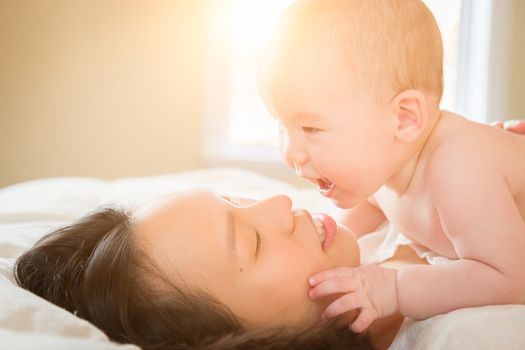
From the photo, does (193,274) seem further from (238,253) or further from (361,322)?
(361,322)

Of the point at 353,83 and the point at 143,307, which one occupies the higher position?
the point at 353,83

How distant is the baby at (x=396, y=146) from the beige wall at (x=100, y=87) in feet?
7.89

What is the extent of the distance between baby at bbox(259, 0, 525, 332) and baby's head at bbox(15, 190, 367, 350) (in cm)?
6

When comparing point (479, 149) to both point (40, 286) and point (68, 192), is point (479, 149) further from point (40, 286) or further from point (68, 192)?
point (68, 192)

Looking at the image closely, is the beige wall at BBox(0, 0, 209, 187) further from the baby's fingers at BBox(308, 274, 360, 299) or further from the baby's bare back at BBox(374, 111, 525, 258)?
the baby's fingers at BBox(308, 274, 360, 299)

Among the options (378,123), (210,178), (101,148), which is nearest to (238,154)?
(101,148)

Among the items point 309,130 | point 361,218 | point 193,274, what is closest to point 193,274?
point 193,274

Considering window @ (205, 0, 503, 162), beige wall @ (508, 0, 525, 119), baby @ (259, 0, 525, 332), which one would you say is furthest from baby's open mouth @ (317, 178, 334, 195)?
window @ (205, 0, 503, 162)

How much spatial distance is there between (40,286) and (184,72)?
2.68 meters

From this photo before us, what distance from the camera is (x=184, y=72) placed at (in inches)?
133

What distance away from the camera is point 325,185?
3.39 feet

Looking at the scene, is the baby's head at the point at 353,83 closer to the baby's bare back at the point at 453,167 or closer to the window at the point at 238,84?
the baby's bare back at the point at 453,167

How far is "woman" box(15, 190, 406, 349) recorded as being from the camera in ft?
2.43

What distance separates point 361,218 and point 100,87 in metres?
2.27
